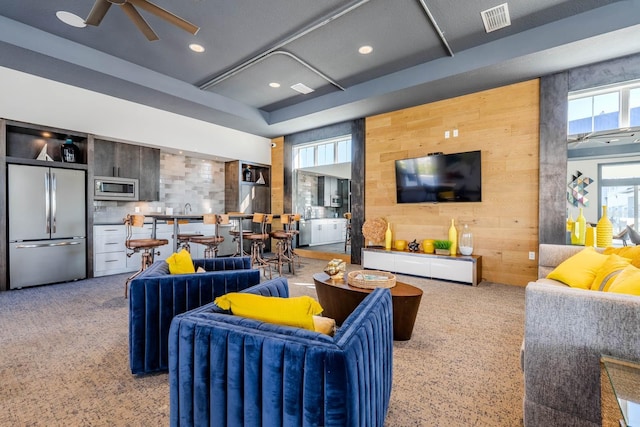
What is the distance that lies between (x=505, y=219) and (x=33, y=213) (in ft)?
23.2

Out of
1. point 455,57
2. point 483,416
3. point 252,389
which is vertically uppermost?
point 455,57

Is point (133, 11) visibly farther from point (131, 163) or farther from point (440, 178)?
point (440, 178)

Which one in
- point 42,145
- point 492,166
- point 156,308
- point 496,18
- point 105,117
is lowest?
point 156,308

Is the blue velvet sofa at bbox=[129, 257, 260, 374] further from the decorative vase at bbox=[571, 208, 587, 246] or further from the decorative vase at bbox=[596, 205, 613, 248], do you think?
the decorative vase at bbox=[571, 208, 587, 246]

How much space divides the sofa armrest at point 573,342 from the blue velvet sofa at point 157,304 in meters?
1.91

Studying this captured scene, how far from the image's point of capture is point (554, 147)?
3.99 metres

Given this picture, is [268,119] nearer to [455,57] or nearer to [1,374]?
[455,57]

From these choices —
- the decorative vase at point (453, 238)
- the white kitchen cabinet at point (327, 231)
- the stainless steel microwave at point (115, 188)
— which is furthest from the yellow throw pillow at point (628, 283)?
the white kitchen cabinet at point (327, 231)

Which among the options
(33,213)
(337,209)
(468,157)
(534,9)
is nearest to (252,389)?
(534,9)

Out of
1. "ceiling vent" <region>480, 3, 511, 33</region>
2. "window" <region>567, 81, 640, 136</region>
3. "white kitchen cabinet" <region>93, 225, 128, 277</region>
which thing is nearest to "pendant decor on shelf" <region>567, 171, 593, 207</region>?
"window" <region>567, 81, 640, 136</region>

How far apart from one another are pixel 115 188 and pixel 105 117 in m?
1.24

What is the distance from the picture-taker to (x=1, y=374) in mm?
1951

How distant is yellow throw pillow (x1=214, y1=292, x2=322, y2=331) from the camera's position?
1.16 metres

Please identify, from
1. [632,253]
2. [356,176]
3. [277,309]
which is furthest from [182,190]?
[632,253]
